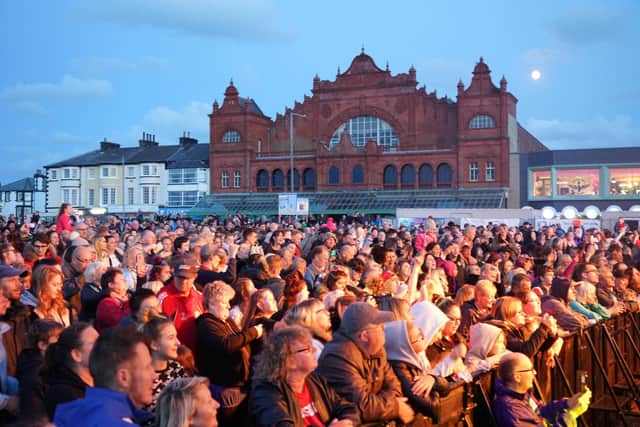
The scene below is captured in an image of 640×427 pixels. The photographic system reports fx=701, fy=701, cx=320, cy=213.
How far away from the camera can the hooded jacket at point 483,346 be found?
6562mm

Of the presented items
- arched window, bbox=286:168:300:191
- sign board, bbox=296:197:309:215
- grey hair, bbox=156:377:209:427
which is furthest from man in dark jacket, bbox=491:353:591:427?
arched window, bbox=286:168:300:191

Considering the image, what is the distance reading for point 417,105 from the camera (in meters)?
60.8

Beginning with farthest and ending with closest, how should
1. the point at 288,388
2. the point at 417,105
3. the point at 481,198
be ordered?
the point at 417,105 → the point at 481,198 → the point at 288,388

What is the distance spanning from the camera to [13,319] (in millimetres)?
6105

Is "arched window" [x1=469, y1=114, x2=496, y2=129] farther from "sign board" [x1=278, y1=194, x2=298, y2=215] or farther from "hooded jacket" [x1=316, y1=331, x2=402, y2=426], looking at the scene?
"hooded jacket" [x1=316, y1=331, x2=402, y2=426]

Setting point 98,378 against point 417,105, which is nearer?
point 98,378

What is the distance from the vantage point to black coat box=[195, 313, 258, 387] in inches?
230

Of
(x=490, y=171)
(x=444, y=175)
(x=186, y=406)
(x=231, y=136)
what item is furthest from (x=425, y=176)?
(x=186, y=406)

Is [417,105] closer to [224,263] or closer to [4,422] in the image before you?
[224,263]

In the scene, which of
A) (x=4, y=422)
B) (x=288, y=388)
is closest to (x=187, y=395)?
(x=288, y=388)

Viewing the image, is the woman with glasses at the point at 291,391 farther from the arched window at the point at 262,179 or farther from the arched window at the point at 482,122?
the arched window at the point at 262,179

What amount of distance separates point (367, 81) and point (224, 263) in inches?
2111

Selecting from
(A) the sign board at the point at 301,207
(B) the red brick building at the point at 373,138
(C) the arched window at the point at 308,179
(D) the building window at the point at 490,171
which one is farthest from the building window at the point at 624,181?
(A) the sign board at the point at 301,207

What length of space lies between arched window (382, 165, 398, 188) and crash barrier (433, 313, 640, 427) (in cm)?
4938
